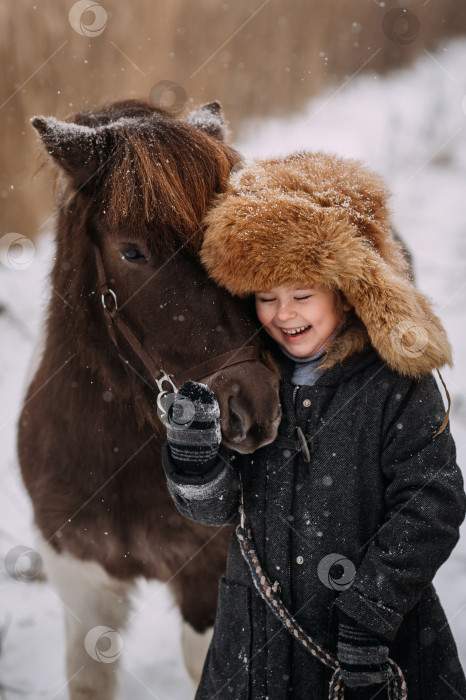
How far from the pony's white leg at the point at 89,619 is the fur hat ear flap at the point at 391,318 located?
5.57ft

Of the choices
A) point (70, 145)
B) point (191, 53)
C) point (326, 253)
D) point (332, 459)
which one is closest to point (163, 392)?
point (332, 459)

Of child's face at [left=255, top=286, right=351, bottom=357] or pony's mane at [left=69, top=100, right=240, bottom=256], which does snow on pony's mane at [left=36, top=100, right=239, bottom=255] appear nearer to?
pony's mane at [left=69, top=100, right=240, bottom=256]

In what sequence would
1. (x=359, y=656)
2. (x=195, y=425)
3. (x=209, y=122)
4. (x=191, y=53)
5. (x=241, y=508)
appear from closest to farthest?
(x=359, y=656)
(x=195, y=425)
(x=241, y=508)
(x=209, y=122)
(x=191, y=53)

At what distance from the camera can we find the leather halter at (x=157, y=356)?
1.56m

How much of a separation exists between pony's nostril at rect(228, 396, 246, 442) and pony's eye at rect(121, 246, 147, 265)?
1.80 feet

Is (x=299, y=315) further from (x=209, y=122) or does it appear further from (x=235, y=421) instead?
(x=209, y=122)

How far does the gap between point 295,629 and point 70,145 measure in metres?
1.58

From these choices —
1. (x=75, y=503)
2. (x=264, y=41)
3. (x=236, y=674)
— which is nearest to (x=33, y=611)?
(x=75, y=503)

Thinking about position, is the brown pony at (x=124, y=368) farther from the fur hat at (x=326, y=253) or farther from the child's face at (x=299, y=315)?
the fur hat at (x=326, y=253)

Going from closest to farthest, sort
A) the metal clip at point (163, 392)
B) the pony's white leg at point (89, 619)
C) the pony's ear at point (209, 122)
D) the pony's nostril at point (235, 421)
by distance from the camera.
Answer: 1. the pony's nostril at point (235, 421)
2. the metal clip at point (163, 392)
3. the pony's ear at point (209, 122)
4. the pony's white leg at point (89, 619)

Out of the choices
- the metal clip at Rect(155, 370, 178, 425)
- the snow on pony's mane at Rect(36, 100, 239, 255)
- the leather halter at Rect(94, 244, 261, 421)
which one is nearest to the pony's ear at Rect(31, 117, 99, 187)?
the snow on pony's mane at Rect(36, 100, 239, 255)

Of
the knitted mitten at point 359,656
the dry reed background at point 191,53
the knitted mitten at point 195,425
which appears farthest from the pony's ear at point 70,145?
the dry reed background at point 191,53

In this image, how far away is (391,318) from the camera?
1.40m

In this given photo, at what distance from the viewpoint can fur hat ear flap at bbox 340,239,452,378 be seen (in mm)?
1396
